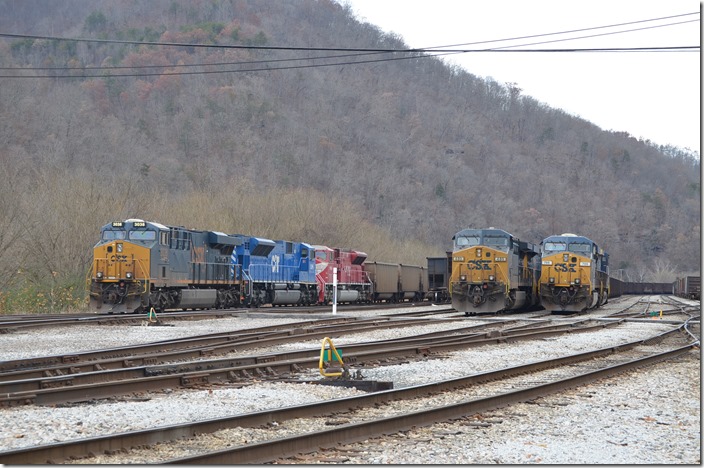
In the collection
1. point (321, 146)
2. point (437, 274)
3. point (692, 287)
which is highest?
point (321, 146)

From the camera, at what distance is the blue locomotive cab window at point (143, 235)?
2818 centimetres

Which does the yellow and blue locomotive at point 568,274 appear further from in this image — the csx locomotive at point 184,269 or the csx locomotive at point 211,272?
the csx locomotive at point 184,269

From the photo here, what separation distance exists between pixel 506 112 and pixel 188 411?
186 meters

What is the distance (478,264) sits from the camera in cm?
3069

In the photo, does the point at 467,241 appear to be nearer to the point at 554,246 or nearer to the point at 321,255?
the point at 554,246

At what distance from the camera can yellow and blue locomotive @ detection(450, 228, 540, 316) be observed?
99.3 feet

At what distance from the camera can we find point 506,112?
190m

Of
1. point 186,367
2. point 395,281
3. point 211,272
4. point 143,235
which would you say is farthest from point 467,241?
point 186,367

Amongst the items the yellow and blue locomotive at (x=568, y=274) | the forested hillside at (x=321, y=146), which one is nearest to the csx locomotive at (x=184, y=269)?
the yellow and blue locomotive at (x=568, y=274)

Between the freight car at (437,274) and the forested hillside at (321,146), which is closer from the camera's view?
the freight car at (437,274)

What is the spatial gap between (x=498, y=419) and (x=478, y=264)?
857 inches

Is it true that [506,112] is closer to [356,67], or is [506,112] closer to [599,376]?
[356,67]

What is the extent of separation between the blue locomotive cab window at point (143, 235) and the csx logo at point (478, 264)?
11019mm

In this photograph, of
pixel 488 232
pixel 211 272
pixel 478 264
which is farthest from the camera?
pixel 211 272
